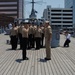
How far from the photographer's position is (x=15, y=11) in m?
147

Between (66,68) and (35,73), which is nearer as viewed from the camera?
(35,73)

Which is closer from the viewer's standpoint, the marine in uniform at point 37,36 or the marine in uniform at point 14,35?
the marine in uniform at point 37,36

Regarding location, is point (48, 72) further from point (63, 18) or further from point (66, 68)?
point (63, 18)

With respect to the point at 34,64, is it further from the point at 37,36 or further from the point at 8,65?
the point at 37,36

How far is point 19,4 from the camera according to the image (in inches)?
5728

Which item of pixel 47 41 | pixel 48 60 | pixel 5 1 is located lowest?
pixel 48 60

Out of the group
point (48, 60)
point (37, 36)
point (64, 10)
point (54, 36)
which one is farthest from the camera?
point (64, 10)

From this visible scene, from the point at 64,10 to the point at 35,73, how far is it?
167174 mm

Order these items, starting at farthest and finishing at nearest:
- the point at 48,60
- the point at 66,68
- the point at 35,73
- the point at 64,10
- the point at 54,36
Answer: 1. the point at 64,10
2. the point at 54,36
3. the point at 48,60
4. the point at 66,68
5. the point at 35,73

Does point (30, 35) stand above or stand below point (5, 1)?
below

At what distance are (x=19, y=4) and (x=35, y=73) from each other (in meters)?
136

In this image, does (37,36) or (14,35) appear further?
(14,35)

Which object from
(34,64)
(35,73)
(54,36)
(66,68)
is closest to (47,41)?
(34,64)

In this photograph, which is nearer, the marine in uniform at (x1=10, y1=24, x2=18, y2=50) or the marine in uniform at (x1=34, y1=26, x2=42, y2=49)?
the marine in uniform at (x1=34, y1=26, x2=42, y2=49)
